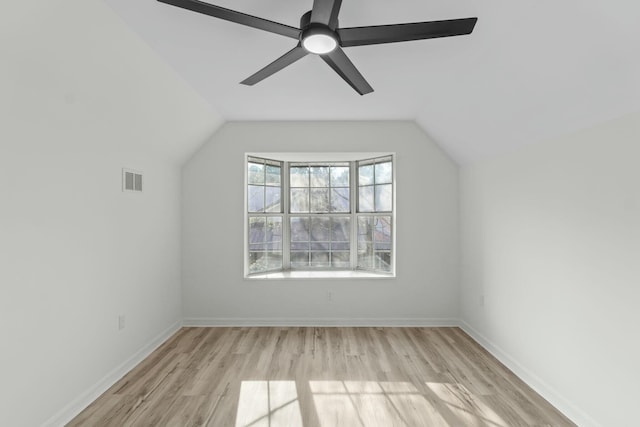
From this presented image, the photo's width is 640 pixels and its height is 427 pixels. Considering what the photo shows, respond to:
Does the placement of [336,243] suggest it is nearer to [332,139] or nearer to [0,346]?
[332,139]

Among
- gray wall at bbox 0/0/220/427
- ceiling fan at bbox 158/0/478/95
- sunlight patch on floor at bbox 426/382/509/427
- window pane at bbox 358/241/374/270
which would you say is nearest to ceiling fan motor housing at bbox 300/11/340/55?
ceiling fan at bbox 158/0/478/95

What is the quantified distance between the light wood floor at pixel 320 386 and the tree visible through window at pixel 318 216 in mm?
1060

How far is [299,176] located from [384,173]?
3.69ft

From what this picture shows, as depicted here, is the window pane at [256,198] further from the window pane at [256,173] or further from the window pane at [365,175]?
the window pane at [365,175]

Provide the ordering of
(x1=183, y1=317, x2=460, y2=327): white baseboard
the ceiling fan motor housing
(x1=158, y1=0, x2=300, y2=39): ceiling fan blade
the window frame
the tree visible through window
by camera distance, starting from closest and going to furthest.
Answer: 1. (x1=158, y1=0, x2=300, y2=39): ceiling fan blade
2. the ceiling fan motor housing
3. (x1=183, y1=317, x2=460, y2=327): white baseboard
4. the window frame
5. the tree visible through window

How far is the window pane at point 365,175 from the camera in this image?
4.10 meters

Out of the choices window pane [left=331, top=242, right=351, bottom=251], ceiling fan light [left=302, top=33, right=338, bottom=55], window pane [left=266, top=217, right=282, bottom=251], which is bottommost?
window pane [left=331, top=242, right=351, bottom=251]

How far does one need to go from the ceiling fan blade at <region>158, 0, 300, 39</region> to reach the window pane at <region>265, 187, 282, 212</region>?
2.69m

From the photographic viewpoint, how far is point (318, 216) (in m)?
4.18

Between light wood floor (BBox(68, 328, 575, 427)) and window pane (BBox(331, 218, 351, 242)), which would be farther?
window pane (BBox(331, 218, 351, 242))

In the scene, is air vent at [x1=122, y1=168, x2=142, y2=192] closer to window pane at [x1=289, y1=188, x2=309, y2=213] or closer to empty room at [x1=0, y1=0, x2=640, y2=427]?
empty room at [x1=0, y1=0, x2=640, y2=427]

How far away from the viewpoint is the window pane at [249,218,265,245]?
158 inches

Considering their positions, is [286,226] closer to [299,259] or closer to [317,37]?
[299,259]

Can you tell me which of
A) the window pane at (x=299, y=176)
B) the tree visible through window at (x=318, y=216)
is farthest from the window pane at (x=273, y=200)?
the window pane at (x=299, y=176)
